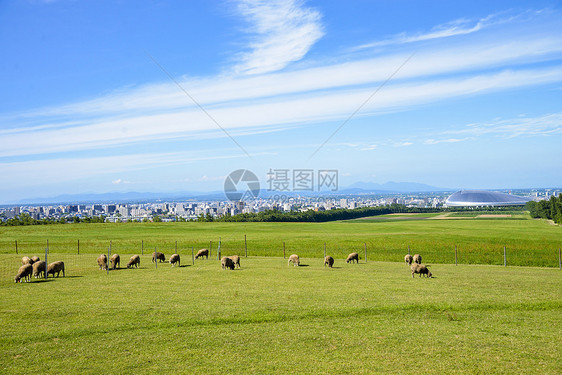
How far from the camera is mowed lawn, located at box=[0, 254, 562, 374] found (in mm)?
11539

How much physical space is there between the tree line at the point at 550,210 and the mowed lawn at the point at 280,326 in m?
93.8

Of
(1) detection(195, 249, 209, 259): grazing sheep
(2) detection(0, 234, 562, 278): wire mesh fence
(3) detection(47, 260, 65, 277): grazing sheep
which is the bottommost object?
(2) detection(0, 234, 562, 278): wire mesh fence

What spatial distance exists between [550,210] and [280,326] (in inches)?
4892

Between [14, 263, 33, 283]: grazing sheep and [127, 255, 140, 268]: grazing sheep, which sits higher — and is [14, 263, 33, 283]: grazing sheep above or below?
A: above

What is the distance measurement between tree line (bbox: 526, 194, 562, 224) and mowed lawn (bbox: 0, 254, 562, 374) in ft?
308

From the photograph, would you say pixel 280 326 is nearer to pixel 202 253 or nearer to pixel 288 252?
pixel 202 253

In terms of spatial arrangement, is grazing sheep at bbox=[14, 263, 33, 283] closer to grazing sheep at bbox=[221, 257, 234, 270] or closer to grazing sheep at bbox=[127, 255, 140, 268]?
grazing sheep at bbox=[127, 255, 140, 268]

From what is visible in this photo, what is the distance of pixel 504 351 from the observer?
40.6ft

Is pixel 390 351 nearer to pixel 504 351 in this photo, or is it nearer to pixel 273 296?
pixel 504 351

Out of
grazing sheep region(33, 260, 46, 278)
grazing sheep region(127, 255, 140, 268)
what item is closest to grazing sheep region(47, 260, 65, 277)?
grazing sheep region(33, 260, 46, 278)

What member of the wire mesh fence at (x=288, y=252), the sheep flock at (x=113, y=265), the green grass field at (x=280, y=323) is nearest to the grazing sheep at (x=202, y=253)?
the sheep flock at (x=113, y=265)

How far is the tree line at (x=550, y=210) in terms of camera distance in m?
101

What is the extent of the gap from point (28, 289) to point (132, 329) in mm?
9917

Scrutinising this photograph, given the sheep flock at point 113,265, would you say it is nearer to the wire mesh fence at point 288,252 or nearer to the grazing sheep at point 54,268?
the grazing sheep at point 54,268
